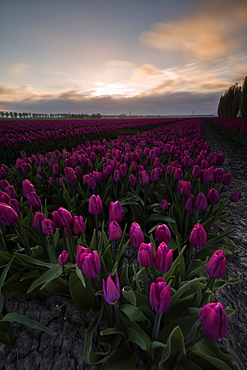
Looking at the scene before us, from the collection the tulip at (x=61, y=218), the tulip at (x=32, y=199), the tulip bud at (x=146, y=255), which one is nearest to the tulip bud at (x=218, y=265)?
the tulip bud at (x=146, y=255)

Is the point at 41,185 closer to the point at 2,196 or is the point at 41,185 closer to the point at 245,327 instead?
the point at 2,196

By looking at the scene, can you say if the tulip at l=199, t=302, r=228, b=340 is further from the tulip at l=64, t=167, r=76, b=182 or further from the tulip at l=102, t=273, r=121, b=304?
the tulip at l=64, t=167, r=76, b=182

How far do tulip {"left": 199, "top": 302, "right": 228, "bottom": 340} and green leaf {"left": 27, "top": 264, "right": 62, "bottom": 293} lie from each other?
41.1 inches

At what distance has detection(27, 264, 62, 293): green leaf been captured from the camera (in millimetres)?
1498

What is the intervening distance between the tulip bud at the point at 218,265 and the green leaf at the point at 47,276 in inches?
41.3

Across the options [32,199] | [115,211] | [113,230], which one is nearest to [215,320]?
[113,230]

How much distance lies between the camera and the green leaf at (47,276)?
150cm

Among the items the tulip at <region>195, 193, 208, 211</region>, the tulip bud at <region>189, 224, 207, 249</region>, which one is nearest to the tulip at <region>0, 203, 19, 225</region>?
the tulip bud at <region>189, 224, 207, 249</region>

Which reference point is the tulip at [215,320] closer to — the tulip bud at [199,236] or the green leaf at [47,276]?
the tulip bud at [199,236]

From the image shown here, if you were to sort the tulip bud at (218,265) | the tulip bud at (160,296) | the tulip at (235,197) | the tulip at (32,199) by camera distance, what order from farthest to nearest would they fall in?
the tulip at (235,197) < the tulip at (32,199) < the tulip bud at (218,265) < the tulip bud at (160,296)

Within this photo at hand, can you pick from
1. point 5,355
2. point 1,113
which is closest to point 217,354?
point 5,355

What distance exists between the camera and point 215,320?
2.80 ft

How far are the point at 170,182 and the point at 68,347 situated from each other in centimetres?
235

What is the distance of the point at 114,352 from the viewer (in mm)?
1292
